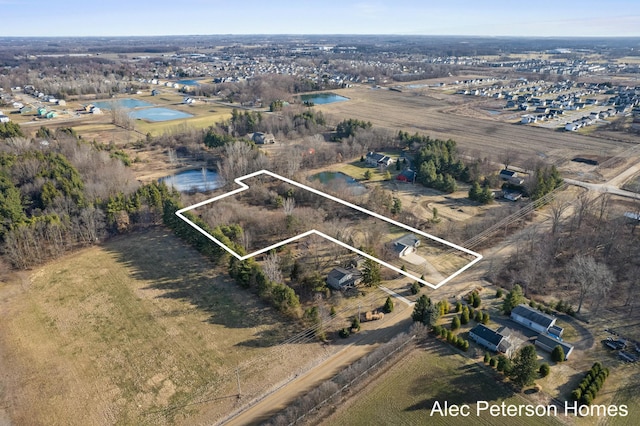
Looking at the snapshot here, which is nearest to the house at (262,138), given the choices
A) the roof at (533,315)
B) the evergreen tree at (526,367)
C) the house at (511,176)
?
the house at (511,176)

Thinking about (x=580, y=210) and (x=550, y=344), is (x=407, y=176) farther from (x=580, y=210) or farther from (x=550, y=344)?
(x=550, y=344)

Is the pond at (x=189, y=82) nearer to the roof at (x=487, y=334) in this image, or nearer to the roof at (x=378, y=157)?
the roof at (x=378, y=157)

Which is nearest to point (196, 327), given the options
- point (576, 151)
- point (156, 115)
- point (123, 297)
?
point (123, 297)

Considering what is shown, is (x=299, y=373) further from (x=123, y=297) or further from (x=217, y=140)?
(x=217, y=140)

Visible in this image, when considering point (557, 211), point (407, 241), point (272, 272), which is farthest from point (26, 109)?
point (557, 211)

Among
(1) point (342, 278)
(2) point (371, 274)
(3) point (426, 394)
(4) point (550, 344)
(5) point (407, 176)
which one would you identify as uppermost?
(5) point (407, 176)
